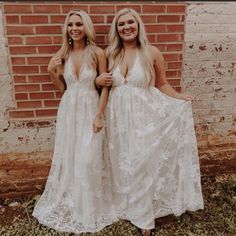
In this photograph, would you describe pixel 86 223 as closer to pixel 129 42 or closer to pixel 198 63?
pixel 129 42

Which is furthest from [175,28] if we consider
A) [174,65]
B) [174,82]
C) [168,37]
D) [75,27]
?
[75,27]

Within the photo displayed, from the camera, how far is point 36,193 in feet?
12.7

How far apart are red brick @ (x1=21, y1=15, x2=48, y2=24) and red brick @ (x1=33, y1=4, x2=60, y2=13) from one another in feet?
0.18

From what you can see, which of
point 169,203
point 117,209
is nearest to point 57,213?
point 117,209

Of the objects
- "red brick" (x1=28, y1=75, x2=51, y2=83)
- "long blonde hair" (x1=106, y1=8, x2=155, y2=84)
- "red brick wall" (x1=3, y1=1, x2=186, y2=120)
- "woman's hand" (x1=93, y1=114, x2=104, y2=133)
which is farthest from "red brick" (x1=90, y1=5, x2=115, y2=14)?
"woman's hand" (x1=93, y1=114, x2=104, y2=133)

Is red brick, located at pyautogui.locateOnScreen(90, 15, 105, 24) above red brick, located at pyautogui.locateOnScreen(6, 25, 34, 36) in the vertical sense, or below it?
above

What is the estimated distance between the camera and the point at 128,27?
3.02 meters

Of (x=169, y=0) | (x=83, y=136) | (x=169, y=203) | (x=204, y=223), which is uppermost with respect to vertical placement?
(x=169, y=0)

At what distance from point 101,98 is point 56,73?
1.65 feet

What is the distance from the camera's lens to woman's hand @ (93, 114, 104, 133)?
314 cm

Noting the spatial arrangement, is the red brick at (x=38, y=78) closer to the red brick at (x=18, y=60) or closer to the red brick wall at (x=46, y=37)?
the red brick wall at (x=46, y=37)

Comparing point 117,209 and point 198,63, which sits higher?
point 198,63

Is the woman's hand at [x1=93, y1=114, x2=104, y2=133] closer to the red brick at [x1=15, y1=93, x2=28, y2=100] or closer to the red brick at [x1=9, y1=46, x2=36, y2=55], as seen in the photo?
the red brick at [x1=15, y1=93, x2=28, y2=100]

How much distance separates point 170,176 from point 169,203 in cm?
30
